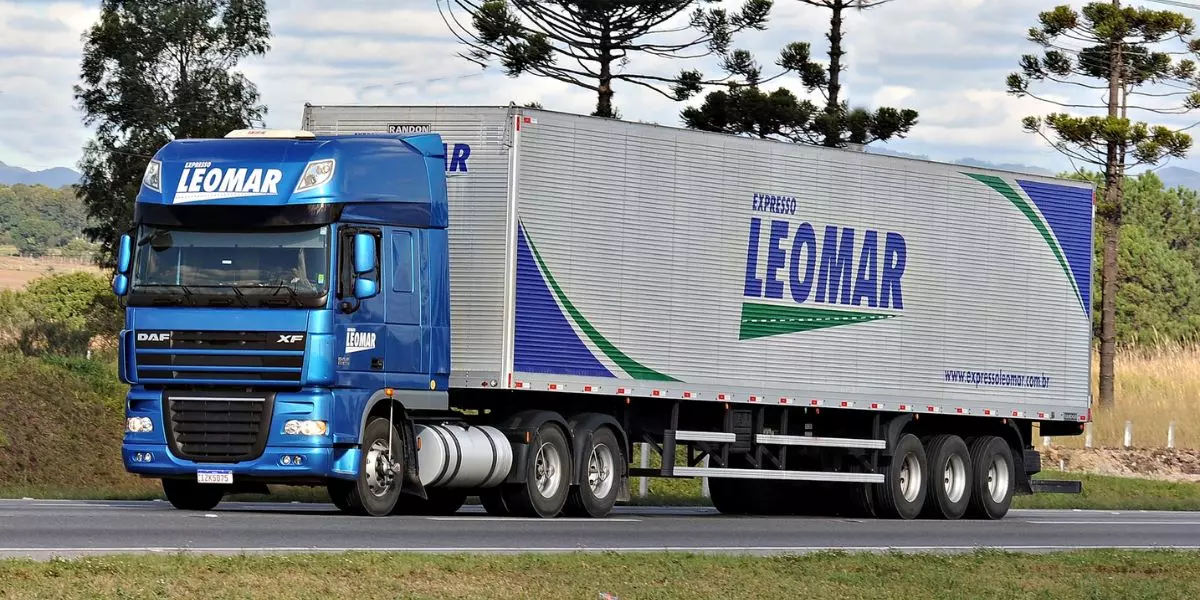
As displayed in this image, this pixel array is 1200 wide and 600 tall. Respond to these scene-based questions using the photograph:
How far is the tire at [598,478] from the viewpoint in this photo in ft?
70.6

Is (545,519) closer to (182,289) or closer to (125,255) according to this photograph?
(182,289)

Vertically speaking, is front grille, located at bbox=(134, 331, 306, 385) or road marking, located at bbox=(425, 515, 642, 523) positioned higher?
front grille, located at bbox=(134, 331, 306, 385)

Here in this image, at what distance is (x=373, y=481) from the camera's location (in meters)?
19.2

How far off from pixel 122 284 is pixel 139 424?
130cm

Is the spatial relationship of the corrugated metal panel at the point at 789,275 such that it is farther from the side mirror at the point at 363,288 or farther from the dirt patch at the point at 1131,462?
the dirt patch at the point at 1131,462

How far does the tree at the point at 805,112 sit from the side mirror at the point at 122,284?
100.0 feet

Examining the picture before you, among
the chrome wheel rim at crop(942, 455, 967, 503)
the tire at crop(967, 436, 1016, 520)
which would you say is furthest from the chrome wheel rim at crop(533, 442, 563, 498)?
the tire at crop(967, 436, 1016, 520)

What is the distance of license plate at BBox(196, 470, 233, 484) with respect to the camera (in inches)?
715

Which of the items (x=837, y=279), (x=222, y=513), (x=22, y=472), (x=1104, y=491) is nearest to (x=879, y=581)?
(x=222, y=513)

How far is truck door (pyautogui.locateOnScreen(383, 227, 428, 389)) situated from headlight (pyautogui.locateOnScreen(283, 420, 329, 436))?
46.8 inches

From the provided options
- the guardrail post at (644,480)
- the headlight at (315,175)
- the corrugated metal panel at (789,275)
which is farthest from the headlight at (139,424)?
the guardrail post at (644,480)

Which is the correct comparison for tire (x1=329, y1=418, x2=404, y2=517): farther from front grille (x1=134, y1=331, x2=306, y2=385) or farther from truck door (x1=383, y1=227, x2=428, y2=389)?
front grille (x1=134, y1=331, x2=306, y2=385)

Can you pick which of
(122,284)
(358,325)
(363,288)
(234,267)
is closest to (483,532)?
(358,325)

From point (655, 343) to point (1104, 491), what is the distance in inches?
732
